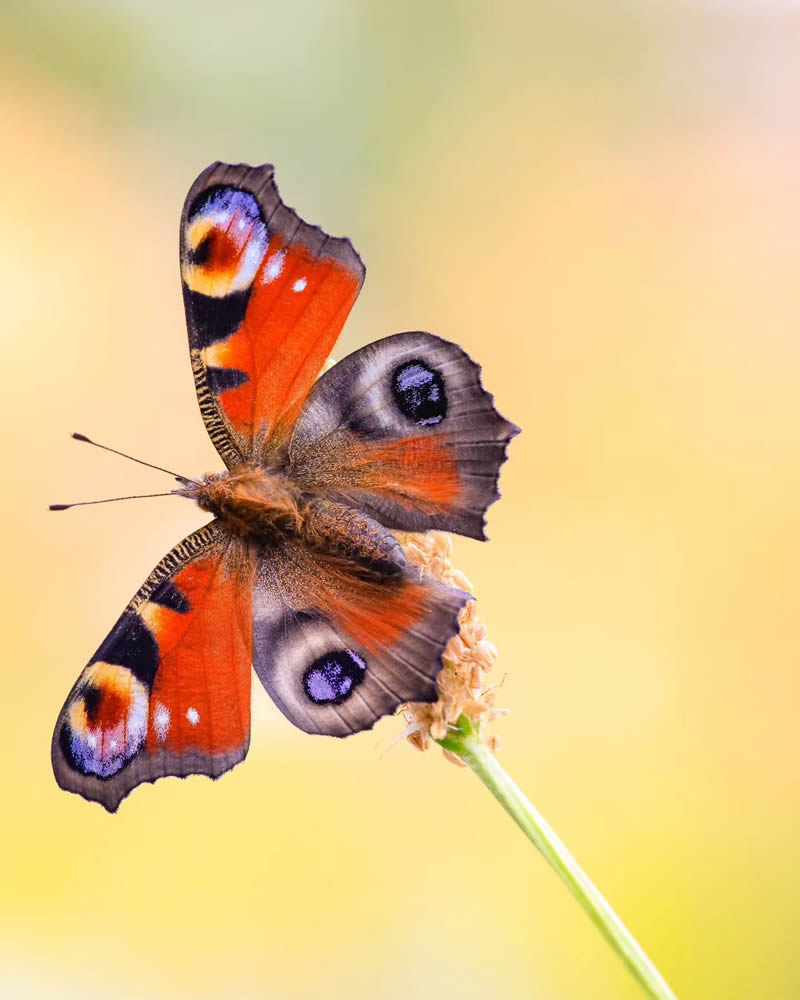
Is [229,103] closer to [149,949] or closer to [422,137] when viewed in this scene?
[422,137]

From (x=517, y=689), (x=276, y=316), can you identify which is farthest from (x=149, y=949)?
(x=276, y=316)

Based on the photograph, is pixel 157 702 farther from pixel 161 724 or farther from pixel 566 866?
pixel 566 866

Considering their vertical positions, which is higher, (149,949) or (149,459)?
(149,459)

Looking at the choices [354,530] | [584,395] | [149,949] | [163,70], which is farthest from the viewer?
[163,70]

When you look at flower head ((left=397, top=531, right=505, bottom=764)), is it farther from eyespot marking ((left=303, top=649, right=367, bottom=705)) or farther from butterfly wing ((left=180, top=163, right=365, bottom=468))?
butterfly wing ((left=180, top=163, right=365, bottom=468))

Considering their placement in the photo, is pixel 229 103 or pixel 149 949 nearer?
pixel 149 949

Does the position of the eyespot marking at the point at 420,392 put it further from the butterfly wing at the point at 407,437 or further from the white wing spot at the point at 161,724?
the white wing spot at the point at 161,724

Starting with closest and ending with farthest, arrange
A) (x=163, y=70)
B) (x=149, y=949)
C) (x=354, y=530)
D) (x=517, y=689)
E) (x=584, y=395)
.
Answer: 1. (x=354, y=530)
2. (x=149, y=949)
3. (x=517, y=689)
4. (x=584, y=395)
5. (x=163, y=70)

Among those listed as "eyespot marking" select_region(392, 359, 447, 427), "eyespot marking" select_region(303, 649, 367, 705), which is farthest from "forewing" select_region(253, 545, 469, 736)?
"eyespot marking" select_region(392, 359, 447, 427)
